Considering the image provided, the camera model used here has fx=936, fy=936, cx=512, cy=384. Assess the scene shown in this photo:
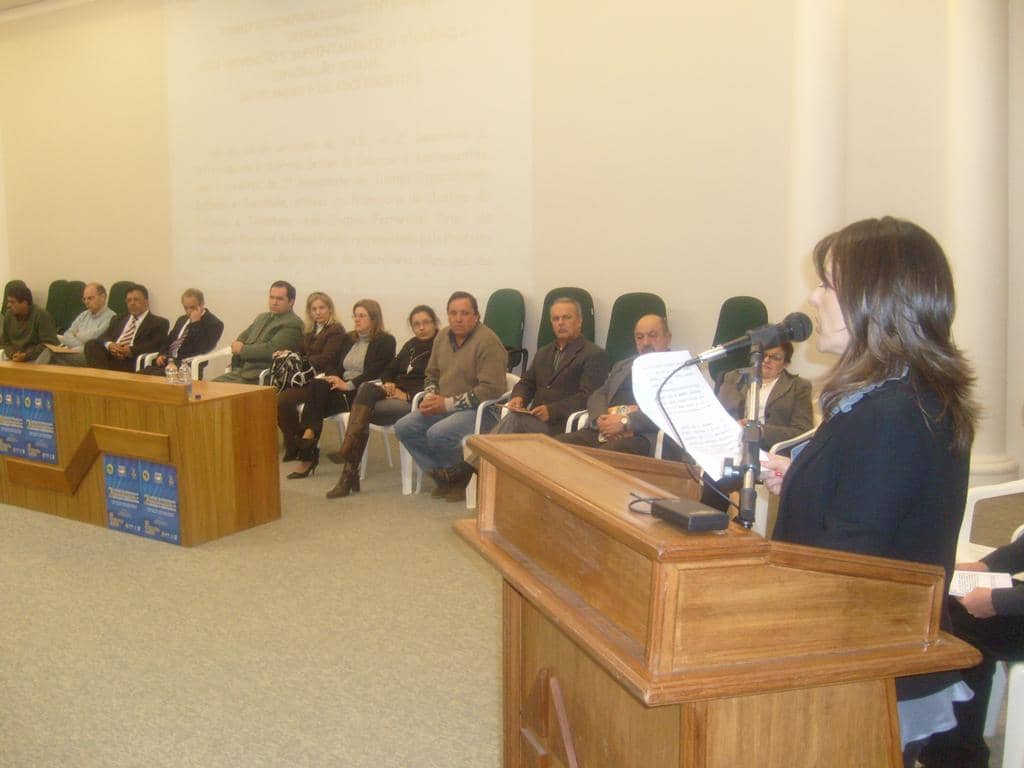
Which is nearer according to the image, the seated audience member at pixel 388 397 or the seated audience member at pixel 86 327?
the seated audience member at pixel 388 397

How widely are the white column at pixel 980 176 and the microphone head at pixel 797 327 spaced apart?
3.32 meters

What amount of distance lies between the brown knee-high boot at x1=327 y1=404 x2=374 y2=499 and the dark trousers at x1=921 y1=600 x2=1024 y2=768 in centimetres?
348

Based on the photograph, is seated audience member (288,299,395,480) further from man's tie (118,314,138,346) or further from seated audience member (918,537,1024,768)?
seated audience member (918,537,1024,768)

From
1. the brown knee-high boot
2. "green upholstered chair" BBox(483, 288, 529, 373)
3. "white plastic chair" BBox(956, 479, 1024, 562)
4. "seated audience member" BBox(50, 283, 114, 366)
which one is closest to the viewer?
"white plastic chair" BBox(956, 479, 1024, 562)

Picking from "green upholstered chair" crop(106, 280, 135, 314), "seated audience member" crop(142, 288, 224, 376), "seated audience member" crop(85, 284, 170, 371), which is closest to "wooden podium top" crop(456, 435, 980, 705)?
"seated audience member" crop(142, 288, 224, 376)

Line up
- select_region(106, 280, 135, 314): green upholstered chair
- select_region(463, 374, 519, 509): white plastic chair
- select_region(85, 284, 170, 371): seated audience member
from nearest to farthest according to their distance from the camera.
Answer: select_region(463, 374, 519, 509): white plastic chair < select_region(85, 284, 170, 371): seated audience member < select_region(106, 280, 135, 314): green upholstered chair

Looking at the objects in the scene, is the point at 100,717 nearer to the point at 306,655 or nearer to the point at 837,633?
the point at 306,655

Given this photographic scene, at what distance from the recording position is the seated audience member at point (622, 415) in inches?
166

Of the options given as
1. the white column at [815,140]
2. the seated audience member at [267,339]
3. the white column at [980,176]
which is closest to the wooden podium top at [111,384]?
the seated audience member at [267,339]

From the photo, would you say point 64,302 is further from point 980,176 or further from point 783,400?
point 980,176

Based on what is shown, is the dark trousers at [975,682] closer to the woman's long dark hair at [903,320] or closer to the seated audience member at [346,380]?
the woman's long dark hair at [903,320]

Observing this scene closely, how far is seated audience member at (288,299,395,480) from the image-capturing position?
5.55 metres

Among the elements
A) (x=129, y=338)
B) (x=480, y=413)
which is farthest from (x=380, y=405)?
(x=129, y=338)

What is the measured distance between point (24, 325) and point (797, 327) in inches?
302
